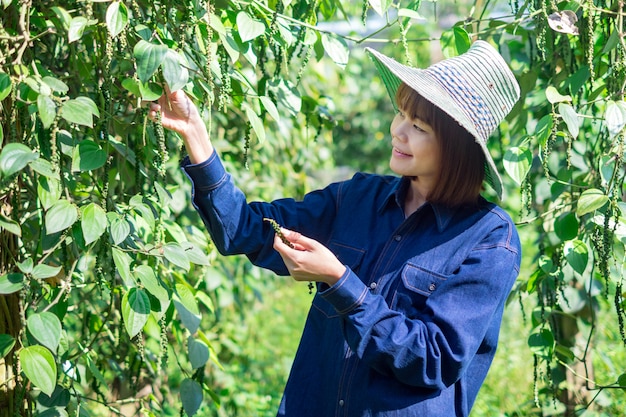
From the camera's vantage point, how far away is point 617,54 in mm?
1415

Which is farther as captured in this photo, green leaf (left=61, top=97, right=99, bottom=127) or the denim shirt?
the denim shirt

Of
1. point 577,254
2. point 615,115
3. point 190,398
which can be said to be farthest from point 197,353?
point 615,115

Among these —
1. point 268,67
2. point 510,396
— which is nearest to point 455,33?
point 268,67

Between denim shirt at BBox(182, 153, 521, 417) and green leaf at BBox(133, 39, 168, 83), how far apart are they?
0.20 m

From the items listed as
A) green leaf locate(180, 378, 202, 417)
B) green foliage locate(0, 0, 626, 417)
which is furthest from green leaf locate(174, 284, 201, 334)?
green leaf locate(180, 378, 202, 417)

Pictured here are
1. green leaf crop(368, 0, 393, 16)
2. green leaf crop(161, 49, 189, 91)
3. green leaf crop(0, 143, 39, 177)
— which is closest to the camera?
green leaf crop(0, 143, 39, 177)

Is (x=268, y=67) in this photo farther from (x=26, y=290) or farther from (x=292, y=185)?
(x=26, y=290)

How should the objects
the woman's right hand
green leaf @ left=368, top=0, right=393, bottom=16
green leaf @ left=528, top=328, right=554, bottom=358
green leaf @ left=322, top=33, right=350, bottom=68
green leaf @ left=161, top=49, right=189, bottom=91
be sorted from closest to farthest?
green leaf @ left=161, top=49, right=189, bottom=91 → the woman's right hand → green leaf @ left=368, top=0, right=393, bottom=16 → green leaf @ left=322, top=33, right=350, bottom=68 → green leaf @ left=528, top=328, right=554, bottom=358

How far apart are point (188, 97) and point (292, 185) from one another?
71.8 inches

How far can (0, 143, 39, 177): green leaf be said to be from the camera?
939mm

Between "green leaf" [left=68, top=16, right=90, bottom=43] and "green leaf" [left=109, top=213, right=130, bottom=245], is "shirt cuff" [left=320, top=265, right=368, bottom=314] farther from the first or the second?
"green leaf" [left=68, top=16, right=90, bottom=43]

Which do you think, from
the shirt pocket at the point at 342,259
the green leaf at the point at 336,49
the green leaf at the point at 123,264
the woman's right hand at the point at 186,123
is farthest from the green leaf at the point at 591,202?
the green leaf at the point at 123,264

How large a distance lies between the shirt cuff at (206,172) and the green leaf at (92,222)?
18 centimetres

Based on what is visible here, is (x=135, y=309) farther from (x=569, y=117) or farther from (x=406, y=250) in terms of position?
(x=569, y=117)
